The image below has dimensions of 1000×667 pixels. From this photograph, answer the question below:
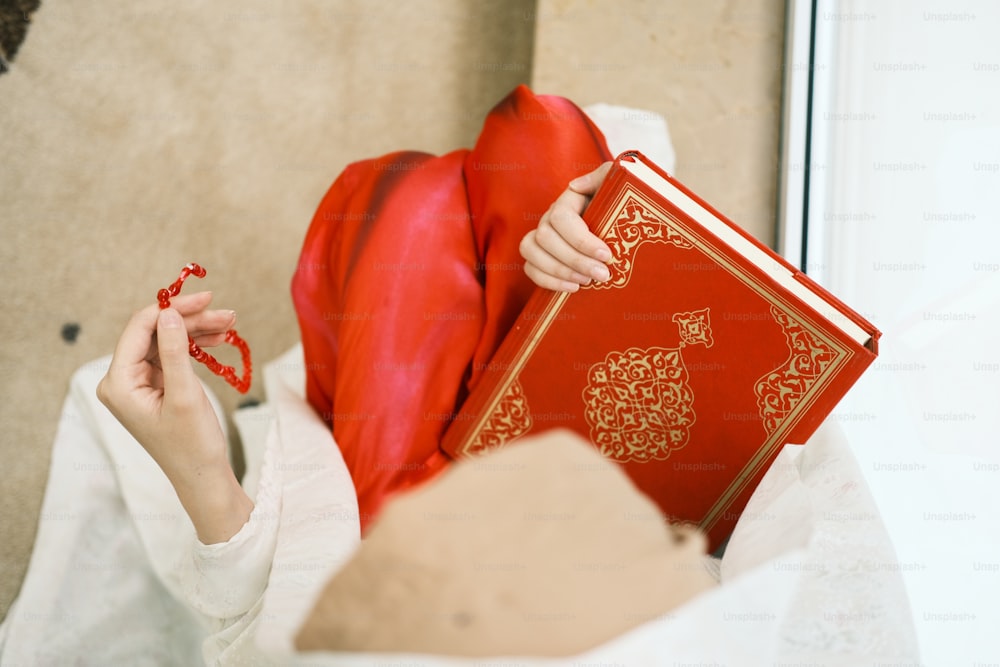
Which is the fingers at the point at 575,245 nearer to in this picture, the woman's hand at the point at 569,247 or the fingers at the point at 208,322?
the woman's hand at the point at 569,247

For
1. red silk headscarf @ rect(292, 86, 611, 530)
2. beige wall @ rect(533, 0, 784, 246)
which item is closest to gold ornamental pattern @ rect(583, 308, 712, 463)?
red silk headscarf @ rect(292, 86, 611, 530)

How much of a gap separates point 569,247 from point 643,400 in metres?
0.16

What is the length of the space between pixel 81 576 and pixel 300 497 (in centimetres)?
49

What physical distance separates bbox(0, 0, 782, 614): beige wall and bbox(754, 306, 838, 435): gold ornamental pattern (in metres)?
0.64

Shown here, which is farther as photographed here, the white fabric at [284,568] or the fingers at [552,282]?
the fingers at [552,282]

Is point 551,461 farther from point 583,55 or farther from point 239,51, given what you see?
point 239,51

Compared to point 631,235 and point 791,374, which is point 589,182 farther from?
point 791,374

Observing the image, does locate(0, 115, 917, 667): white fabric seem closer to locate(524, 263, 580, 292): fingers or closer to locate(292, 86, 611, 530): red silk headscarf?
locate(292, 86, 611, 530): red silk headscarf

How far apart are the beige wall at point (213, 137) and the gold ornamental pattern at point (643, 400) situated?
25.1 inches

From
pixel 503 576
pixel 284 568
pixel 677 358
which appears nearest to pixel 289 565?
pixel 284 568

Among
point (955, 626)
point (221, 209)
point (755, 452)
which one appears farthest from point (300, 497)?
point (221, 209)

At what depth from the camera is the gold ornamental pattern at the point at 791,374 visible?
0.58 m

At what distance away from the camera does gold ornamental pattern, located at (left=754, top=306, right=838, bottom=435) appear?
1.89ft

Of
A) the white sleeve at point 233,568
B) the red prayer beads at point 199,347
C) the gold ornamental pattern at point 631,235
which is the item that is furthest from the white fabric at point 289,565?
the gold ornamental pattern at point 631,235
